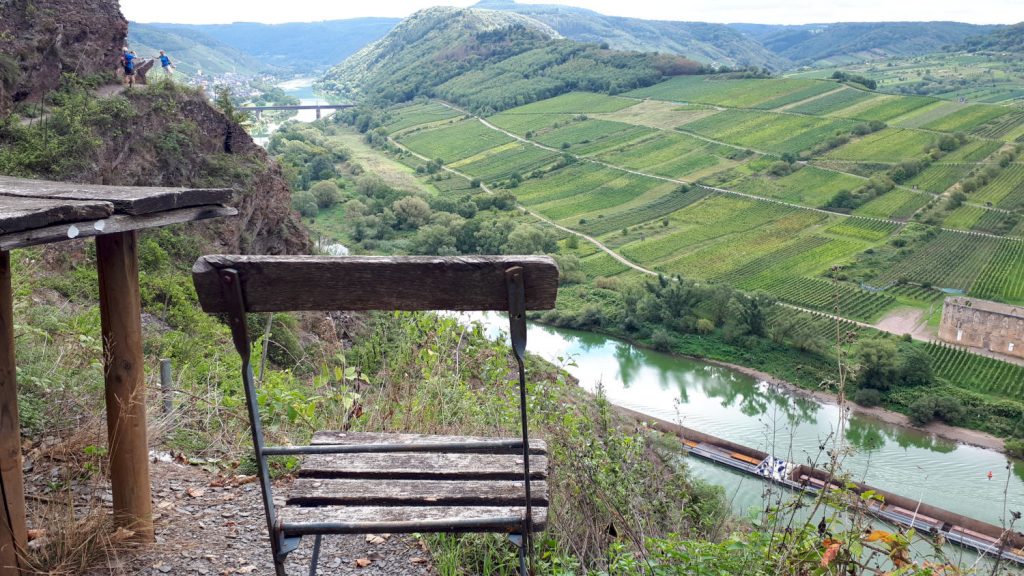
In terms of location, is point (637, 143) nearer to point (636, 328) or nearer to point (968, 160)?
point (968, 160)

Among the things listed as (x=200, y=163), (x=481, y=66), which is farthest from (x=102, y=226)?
(x=481, y=66)

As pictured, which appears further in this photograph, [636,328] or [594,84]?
[594,84]

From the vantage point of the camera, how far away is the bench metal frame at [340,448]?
209 centimetres

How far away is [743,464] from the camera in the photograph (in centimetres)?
1962

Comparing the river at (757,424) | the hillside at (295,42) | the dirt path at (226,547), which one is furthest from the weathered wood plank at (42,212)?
the hillside at (295,42)

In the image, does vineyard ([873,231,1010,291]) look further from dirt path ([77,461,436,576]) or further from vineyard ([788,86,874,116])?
dirt path ([77,461,436,576])

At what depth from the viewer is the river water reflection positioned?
19.3m

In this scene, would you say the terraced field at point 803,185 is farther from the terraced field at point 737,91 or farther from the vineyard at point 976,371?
the vineyard at point 976,371

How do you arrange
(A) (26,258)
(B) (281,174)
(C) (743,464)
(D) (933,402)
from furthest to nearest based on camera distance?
1. (D) (933,402)
2. (C) (743,464)
3. (B) (281,174)
4. (A) (26,258)

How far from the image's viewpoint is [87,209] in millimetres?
2227

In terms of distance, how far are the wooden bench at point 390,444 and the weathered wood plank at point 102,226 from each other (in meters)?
0.43

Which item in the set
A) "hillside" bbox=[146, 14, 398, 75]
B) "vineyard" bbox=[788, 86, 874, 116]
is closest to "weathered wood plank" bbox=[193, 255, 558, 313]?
"vineyard" bbox=[788, 86, 874, 116]

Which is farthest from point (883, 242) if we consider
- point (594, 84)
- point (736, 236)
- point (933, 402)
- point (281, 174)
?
point (594, 84)

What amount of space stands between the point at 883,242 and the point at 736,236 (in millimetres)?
7515
